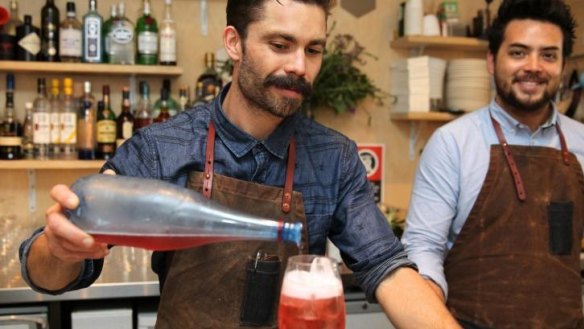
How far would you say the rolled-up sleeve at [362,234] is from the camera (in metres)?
1.21

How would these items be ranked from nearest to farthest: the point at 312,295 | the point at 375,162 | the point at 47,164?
1. the point at 312,295
2. the point at 47,164
3. the point at 375,162

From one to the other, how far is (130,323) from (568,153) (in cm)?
159

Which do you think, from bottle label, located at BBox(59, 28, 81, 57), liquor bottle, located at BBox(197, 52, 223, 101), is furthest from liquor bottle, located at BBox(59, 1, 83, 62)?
liquor bottle, located at BBox(197, 52, 223, 101)

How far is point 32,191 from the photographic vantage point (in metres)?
2.79

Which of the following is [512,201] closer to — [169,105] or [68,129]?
[169,105]

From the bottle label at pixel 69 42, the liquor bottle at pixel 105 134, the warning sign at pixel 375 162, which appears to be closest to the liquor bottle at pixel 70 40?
the bottle label at pixel 69 42

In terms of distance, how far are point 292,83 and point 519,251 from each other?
104cm

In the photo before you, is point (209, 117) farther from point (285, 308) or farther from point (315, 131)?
point (285, 308)

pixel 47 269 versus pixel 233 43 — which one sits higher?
pixel 233 43

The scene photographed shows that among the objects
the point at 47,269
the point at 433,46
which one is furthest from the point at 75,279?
the point at 433,46

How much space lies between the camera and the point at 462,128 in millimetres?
1930

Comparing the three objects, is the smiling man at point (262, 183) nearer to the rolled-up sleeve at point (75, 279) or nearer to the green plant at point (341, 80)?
the rolled-up sleeve at point (75, 279)

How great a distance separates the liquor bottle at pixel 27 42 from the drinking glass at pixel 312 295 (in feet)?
6.89

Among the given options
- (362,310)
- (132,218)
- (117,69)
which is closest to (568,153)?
(362,310)
